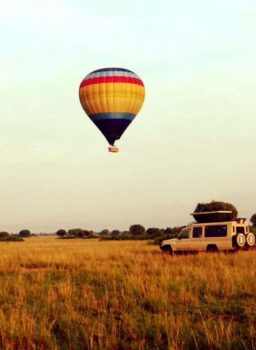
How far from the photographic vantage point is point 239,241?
937 inches

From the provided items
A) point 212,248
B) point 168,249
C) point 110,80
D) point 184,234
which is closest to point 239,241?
point 212,248


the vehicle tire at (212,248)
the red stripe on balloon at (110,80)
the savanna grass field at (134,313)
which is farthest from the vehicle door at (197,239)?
the red stripe on balloon at (110,80)

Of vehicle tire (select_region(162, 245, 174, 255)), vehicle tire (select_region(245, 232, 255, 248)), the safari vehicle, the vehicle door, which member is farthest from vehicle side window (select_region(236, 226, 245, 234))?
vehicle tire (select_region(162, 245, 174, 255))

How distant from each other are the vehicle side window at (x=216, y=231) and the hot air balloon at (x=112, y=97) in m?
12.0

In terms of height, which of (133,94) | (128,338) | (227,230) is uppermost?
(133,94)

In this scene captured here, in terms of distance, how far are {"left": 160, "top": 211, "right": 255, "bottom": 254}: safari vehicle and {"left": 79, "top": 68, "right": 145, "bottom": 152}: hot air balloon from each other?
36.7 feet

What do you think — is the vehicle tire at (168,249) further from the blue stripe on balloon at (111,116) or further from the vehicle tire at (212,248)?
the blue stripe on balloon at (111,116)

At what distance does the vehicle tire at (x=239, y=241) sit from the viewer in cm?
2369

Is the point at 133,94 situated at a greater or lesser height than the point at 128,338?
greater

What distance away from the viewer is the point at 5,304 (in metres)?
10.7

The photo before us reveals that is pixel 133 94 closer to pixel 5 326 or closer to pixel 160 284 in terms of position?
pixel 160 284

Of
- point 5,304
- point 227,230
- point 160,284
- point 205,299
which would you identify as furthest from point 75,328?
point 227,230

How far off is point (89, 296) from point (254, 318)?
12.8 ft

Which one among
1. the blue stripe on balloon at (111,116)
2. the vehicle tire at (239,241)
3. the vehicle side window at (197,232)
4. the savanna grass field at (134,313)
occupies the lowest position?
the savanna grass field at (134,313)
